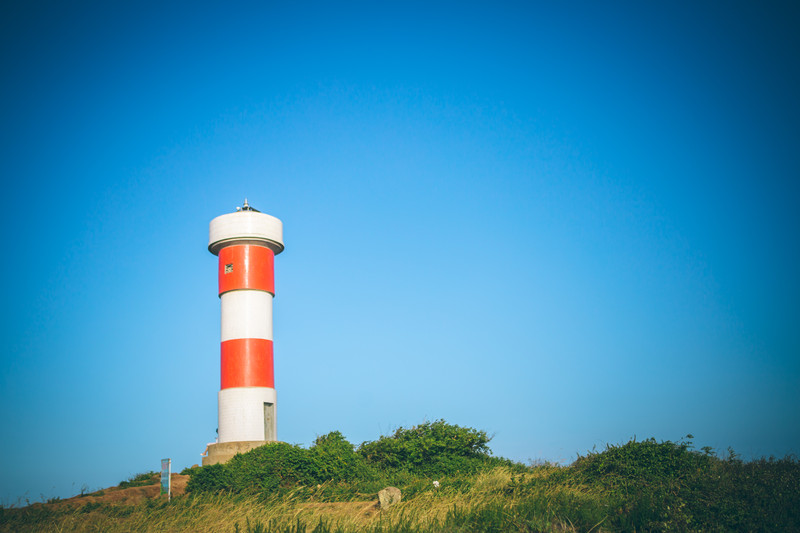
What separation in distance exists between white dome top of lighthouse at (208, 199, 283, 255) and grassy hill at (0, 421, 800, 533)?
9164 millimetres

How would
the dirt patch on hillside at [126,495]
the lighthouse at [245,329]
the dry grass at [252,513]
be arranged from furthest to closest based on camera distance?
the lighthouse at [245,329], the dirt patch on hillside at [126,495], the dry grass at [252,513]

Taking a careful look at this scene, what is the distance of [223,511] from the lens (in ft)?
47.9

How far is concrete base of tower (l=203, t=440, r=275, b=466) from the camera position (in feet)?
80.3

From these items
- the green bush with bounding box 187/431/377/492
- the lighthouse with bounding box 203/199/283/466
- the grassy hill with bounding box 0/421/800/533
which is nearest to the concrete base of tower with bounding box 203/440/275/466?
the lighthouse with bounding box 203/199/283/466

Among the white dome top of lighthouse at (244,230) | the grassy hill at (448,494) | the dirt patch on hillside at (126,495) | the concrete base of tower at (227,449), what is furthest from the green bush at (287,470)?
the white dome top of lighthouse at (244,230)

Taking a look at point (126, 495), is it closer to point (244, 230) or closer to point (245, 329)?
point (245, 329)

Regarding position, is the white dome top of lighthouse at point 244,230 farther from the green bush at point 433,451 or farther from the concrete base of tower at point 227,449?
the green bush at point 433,451

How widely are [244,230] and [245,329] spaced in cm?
450

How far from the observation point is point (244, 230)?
90.0ft

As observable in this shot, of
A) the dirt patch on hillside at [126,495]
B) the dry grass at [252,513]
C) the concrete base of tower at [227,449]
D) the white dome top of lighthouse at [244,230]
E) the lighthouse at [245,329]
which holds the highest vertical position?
the white dome top of lighthouse at [244,230]

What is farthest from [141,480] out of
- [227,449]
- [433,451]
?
[433,451]

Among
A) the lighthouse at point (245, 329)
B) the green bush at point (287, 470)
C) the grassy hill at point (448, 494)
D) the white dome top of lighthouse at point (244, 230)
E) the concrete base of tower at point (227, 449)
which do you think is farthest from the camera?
the white dome top of lighthouse at point (244, 230)

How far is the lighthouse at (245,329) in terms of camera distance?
82.5 ft

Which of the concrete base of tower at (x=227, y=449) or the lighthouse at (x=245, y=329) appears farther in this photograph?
the lighthouse at (x=245, y=329)
